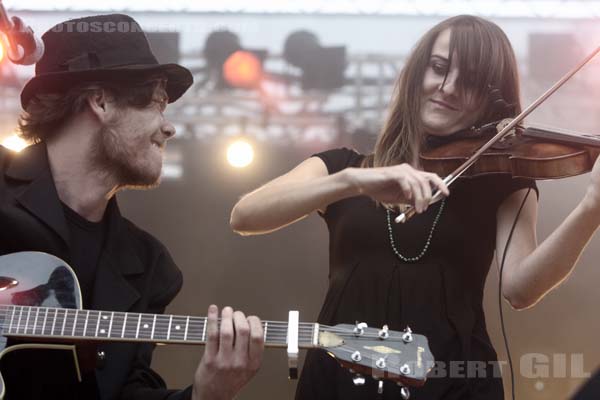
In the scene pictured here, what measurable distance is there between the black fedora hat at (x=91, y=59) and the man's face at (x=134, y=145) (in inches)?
3.9

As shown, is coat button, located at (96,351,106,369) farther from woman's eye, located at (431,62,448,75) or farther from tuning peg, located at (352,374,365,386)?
woman's eye, located at (431,62,448,75)

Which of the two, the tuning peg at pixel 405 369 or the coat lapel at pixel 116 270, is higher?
the coat lapel at pixel 116 270

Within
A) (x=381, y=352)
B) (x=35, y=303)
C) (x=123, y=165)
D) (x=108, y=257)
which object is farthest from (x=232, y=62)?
(x=381, y=352)

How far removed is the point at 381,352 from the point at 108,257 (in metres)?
0.71

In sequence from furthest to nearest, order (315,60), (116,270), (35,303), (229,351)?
1. (315,60)
2. (116,270)
3. (35,303)
4. (229,351)

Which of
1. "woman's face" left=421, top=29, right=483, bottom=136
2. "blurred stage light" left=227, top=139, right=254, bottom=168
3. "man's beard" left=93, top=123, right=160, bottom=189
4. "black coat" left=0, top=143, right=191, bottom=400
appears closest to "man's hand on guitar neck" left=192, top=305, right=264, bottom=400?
"black coat" left=0, top=143, right=191, bottom=400

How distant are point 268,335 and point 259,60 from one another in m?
1.78

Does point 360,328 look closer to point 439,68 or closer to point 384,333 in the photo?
point 384,333

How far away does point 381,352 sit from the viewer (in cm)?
182

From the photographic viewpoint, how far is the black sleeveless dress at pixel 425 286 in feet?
6.22

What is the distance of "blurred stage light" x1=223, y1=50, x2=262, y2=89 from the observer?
3496mm

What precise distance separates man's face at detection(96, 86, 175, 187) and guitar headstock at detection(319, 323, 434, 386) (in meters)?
0.66

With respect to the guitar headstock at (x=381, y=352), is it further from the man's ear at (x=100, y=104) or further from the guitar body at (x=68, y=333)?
the man's ear at (x=100, y=104)

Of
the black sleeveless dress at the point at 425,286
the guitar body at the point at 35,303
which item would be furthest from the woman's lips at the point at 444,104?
the guitar body at the point at 35,303
